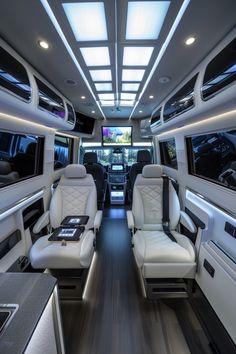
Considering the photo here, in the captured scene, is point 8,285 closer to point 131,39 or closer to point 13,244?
point 13,244

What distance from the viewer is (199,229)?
1908mm

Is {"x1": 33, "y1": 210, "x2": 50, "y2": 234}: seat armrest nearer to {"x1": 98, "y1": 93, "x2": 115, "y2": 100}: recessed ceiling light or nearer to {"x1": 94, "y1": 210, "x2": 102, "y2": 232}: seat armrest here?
{"x1": 94, "y1": 210, "x2": 102, "y2": 232}: seat armrest

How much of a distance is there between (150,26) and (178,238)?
2.14 meters

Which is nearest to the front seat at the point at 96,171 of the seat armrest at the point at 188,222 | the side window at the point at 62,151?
the side window at the point at 62,151

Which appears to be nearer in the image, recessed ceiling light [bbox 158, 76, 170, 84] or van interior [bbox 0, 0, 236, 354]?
van interior [bbox 0, 0, 236, 354]

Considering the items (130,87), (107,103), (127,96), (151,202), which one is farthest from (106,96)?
(151,202)

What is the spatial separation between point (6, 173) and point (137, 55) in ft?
6.33

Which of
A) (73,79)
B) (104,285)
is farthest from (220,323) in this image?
(73,79)

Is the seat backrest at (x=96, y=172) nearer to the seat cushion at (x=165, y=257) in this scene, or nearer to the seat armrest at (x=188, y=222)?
the seat armrest at (x=188, y=222)

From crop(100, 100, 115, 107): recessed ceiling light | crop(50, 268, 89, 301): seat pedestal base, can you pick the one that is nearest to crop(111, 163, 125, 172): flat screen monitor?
crop(100, 100, 115, 107): recessed ceiling light

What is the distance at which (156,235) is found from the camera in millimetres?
2240

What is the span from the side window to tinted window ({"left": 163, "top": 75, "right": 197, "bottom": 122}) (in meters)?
2.47

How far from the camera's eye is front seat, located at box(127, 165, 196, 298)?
1.70 metres

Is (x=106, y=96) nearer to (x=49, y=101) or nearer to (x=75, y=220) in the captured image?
(x=49, y=101)
